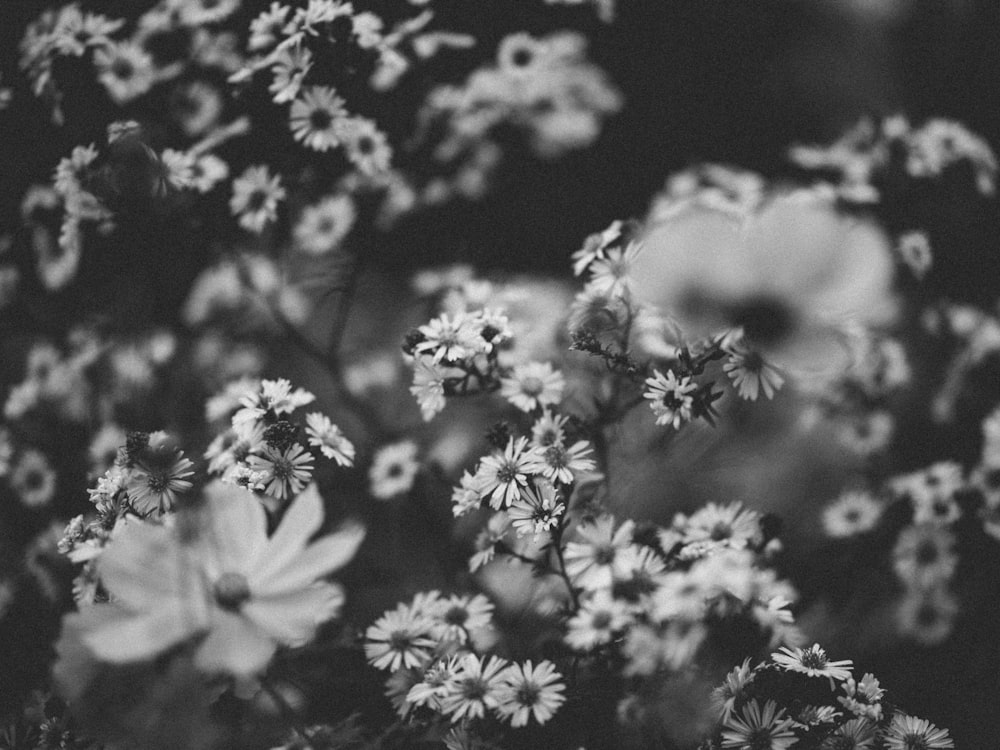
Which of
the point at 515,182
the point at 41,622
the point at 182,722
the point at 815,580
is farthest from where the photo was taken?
the point at 515,182

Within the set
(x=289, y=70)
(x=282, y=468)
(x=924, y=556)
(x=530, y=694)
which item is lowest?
(x=924, y=556)

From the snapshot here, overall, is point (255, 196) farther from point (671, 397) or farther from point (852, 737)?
point (852, 737)

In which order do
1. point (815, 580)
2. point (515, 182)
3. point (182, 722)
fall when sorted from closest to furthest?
1. point (182, 722)
2. point (815, 580)
3. point (515, 182)

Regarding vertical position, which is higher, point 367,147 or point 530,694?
point 367,147

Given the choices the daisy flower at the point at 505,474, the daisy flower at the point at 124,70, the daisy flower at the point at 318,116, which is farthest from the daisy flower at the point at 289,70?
the daisy flower at the point at 505,474

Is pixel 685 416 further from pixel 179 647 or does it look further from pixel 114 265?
pixel 114 265

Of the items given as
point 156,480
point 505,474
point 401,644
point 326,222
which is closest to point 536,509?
point 505,474

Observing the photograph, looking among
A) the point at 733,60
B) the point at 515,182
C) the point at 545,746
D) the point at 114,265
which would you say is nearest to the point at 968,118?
the point at 733,60
